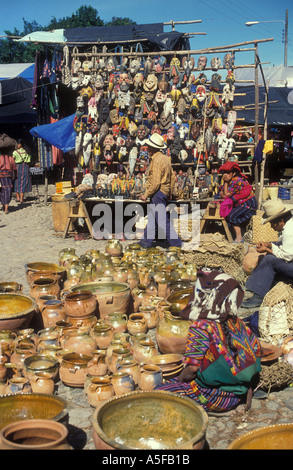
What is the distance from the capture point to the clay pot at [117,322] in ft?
14.6

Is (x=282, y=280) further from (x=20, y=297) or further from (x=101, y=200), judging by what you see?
(x=101, y=200)

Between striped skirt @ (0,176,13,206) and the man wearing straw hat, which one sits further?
striped skirt @ (0,176,13,206)

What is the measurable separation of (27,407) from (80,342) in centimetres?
112

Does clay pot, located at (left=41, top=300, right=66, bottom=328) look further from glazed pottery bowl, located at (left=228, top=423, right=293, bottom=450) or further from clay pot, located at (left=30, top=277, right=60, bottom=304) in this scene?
glazed pottery bowl, located at (left=228, top=423, right=293, bottom=450)

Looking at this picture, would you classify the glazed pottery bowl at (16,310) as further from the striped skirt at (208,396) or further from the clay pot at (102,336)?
the striped skirt at (208,396)

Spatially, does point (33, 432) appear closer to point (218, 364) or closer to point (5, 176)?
point (218, 364)

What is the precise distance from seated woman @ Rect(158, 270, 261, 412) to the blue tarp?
8.16 metres

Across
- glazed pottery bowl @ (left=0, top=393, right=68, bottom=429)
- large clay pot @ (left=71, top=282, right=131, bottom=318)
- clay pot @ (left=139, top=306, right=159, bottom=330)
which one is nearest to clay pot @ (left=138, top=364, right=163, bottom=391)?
glazed pottery bowl @ (left=0, top=393, right=68, bottom=429)

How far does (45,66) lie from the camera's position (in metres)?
11.4

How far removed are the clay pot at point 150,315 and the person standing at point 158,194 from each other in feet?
10.2

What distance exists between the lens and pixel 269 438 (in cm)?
248

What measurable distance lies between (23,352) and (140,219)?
16.8 feet

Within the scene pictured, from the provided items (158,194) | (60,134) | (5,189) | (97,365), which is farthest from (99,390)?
(5,189)

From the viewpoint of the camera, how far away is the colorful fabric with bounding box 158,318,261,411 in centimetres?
321
